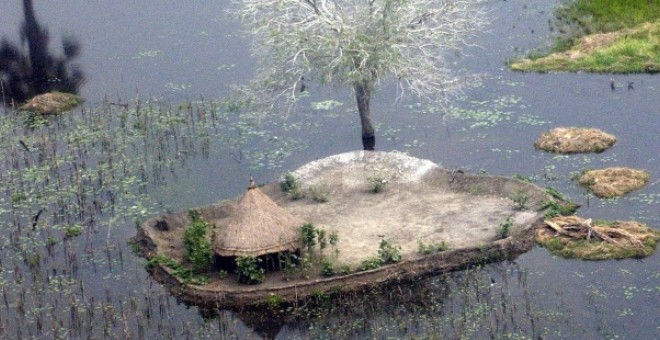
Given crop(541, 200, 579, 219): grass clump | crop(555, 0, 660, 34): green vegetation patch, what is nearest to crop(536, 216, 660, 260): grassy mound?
crop(541, 200, 579, 219): grass clump

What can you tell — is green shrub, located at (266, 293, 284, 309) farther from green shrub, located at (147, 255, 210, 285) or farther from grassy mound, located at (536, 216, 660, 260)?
grassy mound, located at (536, 216, 660, 260)

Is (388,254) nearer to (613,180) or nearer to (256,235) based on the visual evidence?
(256,235)

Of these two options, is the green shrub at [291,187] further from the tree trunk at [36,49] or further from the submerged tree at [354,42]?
the tree trunk at [36,49]

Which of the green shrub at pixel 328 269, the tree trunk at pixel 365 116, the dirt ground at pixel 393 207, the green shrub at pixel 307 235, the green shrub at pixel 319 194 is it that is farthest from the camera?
the tree trunk at pixel 365 116

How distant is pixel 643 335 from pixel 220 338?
22.0 feet

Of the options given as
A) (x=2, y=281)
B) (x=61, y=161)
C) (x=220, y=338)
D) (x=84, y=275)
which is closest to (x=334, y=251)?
(x=220, y=338)

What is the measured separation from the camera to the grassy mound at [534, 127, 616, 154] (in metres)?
27.5

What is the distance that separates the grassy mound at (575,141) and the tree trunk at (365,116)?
3.66 meters

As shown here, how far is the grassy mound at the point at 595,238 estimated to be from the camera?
2278 cm

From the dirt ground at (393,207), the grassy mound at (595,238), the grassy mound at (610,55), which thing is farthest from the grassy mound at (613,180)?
the grassy mound at (610,55)

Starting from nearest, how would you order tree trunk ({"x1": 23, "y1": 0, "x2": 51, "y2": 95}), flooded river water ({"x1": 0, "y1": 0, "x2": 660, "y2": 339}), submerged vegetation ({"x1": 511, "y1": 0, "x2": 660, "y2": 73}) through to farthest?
1. flooded river water ({"x1": 0, "y1": 0, "x2": 660, "y2": 339})
2. submerged vegetation ({"x1": 511, "y1": 0, "x2": 660, "y2": 73})
3. tree trunk ({"x1": 23, "y1": 0, "x2": 51, "y2": 95})

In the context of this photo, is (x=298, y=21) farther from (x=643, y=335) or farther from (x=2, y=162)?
(x=643, y=335)

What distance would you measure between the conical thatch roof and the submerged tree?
207 inches

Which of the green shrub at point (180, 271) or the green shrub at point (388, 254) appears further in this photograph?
the green shrub at point (180, 271)
